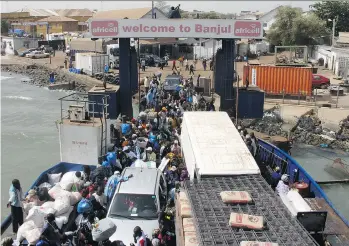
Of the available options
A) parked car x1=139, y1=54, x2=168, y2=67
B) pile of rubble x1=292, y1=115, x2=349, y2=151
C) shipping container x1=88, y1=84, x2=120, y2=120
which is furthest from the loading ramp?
parked car x1=139, y1=54, x2=168, y2=67

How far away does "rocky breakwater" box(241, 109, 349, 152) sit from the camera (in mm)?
19438

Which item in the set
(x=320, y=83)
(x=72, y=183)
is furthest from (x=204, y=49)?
(x=72, y=183)

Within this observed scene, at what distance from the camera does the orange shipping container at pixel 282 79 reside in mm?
25531

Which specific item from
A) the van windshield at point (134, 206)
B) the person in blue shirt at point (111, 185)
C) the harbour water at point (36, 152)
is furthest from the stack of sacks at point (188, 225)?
the harbour water at point (36, 152)

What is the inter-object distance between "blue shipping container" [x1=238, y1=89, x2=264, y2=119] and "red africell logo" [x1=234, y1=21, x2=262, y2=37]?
2308 millimetres

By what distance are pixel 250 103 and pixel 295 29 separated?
32975mm

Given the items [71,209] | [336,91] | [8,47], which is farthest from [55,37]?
[71,209]

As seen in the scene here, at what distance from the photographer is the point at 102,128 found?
12227 millimetres

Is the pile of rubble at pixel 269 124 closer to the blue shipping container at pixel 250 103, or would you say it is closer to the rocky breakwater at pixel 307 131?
the rocky breakwater at pixel 307 131

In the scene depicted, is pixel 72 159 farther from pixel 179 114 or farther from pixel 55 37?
pixel 55 37

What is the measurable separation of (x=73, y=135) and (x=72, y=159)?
735 millimetres

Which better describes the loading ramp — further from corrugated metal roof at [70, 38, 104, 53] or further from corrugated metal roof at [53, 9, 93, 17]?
corrugated metal roof at [53, 9, 93, 17]

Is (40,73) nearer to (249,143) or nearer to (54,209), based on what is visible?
(249,143)

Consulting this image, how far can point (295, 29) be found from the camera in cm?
4678
